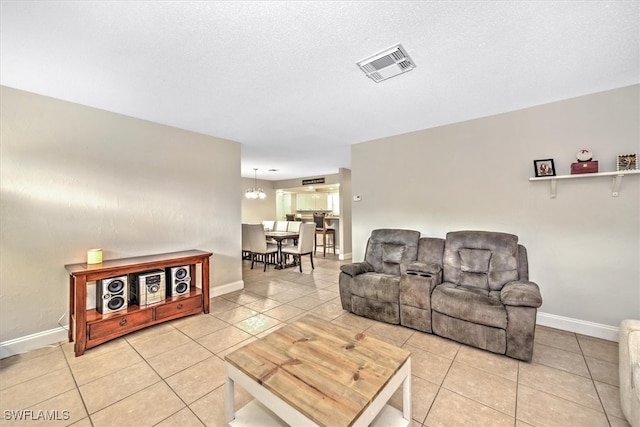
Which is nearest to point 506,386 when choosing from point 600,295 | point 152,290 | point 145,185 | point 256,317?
point 600,295

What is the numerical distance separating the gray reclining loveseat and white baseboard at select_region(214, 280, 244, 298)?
1.86 meters

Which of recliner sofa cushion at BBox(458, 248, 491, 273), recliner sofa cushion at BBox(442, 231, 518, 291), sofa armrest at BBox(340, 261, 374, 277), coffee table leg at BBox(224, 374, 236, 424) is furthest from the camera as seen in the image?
sofa armrest at BBox(340, 261, 374, 277)

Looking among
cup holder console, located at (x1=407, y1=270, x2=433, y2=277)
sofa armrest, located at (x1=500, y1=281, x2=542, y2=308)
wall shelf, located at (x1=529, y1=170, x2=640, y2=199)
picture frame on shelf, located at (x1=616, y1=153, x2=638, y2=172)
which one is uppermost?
picture frame on shelf, located at (x1=616, y1=153, x2=638, y2=172)

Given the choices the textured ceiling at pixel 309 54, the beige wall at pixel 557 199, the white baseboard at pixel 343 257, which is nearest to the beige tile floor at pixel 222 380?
the beige wall at pixel 557 199

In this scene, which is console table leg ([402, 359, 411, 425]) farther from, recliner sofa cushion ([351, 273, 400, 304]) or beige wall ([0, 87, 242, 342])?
beige wall ([0, 87, 242, 342])

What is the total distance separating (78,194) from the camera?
8.63ft

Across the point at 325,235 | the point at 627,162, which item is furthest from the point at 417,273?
the point at 325,235

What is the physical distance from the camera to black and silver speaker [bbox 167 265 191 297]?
117 inches

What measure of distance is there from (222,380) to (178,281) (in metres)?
→ 1.55

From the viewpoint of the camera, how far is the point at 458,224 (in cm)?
332

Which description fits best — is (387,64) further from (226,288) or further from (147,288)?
(226,288)

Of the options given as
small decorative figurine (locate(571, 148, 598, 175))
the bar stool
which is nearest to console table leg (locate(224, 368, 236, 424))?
small decorative figurine (locate(571, 148, 598, 175))

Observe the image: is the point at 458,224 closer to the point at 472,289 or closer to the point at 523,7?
the point at 472,289

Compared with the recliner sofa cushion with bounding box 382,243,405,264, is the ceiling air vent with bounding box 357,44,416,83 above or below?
above
